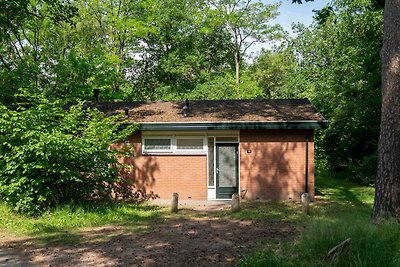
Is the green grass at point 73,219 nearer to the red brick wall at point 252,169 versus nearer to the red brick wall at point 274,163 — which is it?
the red brick wall at point 252,169

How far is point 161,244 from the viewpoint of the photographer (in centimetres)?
809

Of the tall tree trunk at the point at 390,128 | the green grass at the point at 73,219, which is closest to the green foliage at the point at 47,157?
the green grass at the point at 73,219

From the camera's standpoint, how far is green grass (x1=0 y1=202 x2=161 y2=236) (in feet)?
33.0

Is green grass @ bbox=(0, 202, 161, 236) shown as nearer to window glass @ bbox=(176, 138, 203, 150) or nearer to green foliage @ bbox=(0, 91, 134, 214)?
green foliage @ bbox=(0, 91, 134, 214)

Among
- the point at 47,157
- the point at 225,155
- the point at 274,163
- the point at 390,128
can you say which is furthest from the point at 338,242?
the point at 225,155

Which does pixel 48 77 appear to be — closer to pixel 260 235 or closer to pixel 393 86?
pixel 260 235

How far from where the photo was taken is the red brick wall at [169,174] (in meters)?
15.2

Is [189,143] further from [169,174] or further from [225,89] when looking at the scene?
[225,89]

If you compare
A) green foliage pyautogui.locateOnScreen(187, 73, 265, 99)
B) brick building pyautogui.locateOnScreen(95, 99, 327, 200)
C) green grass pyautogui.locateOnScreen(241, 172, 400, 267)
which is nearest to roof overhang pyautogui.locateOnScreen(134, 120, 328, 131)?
brick building pyautogui.locateOnScreen(95, 99, 327, 200)

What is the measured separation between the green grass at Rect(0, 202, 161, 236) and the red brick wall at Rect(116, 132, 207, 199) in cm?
256

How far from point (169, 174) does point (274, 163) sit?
403cm

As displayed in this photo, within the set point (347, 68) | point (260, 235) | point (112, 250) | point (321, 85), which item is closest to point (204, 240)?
point (260, 235)

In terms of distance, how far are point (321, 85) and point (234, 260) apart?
2358 cm

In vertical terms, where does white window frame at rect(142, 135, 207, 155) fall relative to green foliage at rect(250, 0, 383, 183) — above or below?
below
